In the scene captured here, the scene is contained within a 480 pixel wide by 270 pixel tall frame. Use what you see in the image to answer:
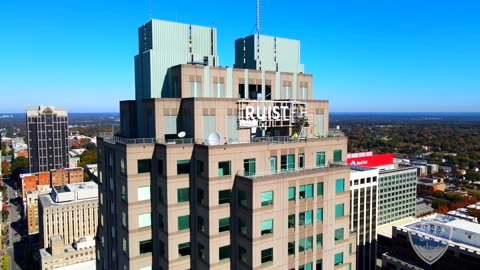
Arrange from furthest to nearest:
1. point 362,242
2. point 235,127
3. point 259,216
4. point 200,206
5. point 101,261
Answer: point 362,242 < point 101,261 < point 235,127 < point 200,206 < point 259,216

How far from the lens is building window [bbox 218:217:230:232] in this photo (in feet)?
120

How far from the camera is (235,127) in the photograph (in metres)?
40.4

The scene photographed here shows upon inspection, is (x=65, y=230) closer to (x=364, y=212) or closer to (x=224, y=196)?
(x=364, y=212)

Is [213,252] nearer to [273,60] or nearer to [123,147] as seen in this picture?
[123,147]

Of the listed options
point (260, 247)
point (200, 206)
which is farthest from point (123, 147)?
point (260, 247)

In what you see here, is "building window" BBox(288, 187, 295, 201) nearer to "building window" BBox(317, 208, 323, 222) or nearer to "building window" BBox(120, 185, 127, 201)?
"building window" BBox(317, 208, 323, 222)

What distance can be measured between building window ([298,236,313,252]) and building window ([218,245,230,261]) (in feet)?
26.0

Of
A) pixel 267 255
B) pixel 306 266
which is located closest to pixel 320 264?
pixel 306 266

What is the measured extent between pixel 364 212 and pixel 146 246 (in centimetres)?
12121

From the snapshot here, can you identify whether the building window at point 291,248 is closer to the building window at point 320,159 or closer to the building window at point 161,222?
the building window at point 320,159

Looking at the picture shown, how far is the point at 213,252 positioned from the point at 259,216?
6484mm

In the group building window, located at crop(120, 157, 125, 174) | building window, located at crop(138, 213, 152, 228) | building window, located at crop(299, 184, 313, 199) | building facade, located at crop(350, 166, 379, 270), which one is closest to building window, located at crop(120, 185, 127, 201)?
building window, located at crop(120, 157, 125, 174)

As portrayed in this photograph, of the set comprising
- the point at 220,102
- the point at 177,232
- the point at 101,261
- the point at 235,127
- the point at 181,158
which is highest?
the point at 220,102

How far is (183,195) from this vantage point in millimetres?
38156
